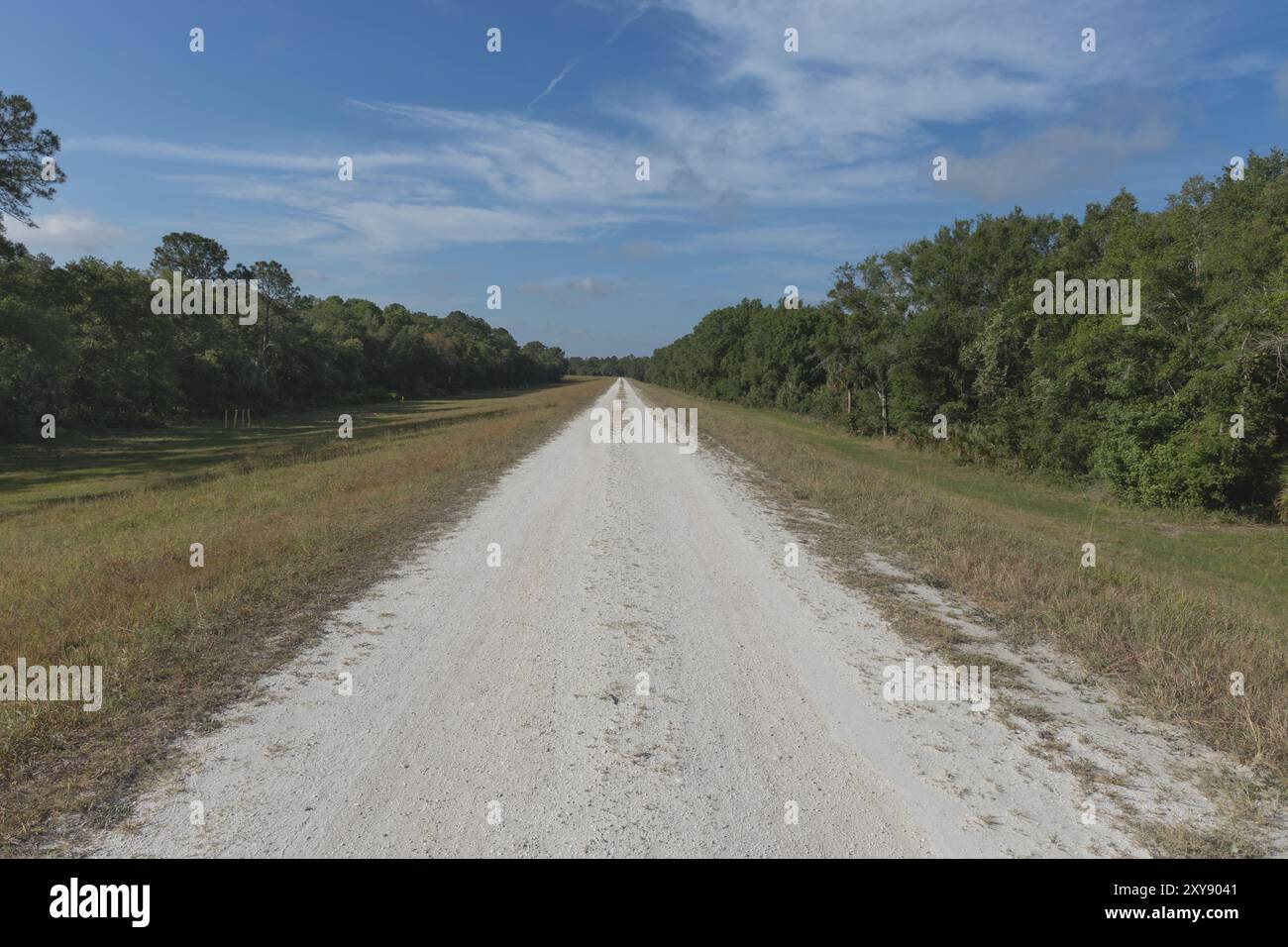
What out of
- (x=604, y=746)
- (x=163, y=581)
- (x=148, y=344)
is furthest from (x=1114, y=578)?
(x=148, y=344)

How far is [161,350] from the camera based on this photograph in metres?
40.8

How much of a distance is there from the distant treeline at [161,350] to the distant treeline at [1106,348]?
37.5 meters

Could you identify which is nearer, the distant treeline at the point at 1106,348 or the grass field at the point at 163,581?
the grass field at the point at 163,581

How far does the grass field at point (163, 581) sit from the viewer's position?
406 cm

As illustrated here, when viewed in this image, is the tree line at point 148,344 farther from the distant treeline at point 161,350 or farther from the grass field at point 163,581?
the grass field at point 163,581

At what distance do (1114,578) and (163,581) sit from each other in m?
12.1

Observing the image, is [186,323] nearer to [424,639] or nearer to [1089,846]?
[424,639]

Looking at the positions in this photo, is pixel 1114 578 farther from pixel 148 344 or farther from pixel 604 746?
pixel 148 344

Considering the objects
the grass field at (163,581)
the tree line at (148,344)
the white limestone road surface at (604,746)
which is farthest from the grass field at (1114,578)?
the tree line at (148,344)

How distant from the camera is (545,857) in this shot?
3268 millimetres

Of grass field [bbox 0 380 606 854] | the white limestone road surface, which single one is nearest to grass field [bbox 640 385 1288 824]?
the white limestone road surface

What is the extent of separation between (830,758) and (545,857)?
6.35 feet

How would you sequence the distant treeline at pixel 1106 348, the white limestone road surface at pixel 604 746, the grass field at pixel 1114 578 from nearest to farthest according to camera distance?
the white limestone road surface at pixel 604 746, the grass field at pixel 1114 578, the distant treeline at pixel 1106 348
